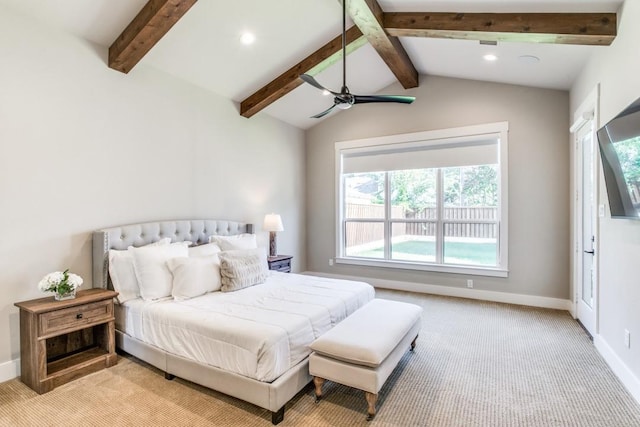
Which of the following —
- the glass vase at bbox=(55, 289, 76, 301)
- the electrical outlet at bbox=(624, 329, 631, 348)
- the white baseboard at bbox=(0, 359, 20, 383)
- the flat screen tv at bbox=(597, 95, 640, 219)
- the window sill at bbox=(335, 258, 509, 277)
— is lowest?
the white baseboard at bbox=(0, 359, 20, 383)

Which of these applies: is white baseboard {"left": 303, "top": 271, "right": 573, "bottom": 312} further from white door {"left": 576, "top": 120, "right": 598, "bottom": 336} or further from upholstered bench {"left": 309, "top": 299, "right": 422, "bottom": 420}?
upholstered bench {"left": 309, "top": 299, "right": 422, "bottom": 420}

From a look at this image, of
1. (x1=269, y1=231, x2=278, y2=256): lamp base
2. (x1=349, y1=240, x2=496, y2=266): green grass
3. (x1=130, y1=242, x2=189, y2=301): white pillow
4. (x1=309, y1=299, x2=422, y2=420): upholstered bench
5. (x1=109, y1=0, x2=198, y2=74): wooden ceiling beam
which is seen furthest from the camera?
(x1=269, y1=231, x2=278, y2=256): lamp base

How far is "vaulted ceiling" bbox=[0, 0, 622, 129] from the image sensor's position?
2949 mm

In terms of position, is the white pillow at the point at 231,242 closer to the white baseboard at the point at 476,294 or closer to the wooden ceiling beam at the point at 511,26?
the white baseboard at the point at 476,294

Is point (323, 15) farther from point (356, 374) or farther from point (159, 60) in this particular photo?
point (356, 374)

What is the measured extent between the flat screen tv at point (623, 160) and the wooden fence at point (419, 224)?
7.87 feet

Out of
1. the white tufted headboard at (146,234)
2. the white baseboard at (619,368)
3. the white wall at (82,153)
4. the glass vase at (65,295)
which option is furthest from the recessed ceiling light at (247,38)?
the white baseboard at (619,368)

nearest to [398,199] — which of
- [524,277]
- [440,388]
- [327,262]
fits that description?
[327,262]

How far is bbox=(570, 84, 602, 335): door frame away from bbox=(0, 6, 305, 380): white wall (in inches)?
175

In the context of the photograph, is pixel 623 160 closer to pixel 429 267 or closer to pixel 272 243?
pixel 429 267

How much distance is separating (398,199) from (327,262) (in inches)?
73.4

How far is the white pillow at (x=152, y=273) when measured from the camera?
3.11 meters

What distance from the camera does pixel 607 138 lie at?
262 cm

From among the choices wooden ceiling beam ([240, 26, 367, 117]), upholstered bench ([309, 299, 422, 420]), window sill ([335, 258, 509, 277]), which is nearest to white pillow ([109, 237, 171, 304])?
upholstered bench ([309, 299, 422, 420])
